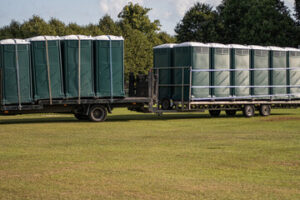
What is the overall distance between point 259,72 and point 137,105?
23.6 feet

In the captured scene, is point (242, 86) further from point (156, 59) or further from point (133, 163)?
point (133, 163)

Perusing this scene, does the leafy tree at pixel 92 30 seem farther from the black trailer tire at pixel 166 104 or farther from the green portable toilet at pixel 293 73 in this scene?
the black trailer tire at pixel 166 104

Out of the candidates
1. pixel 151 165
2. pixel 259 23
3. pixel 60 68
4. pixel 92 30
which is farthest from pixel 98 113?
pixel 92 30

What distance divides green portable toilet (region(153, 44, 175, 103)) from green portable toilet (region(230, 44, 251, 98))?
10.4 ft

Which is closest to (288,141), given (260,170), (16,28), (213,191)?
(260,170)

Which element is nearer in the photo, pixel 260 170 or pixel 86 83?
pixel 260 170

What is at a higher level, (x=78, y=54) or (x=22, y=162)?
(x=78, y=54)

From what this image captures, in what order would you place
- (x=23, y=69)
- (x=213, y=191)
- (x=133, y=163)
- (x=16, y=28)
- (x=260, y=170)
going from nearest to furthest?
1. (x=213, y=191)
2. (x=260, y=170)
3. (x=133, y=163)
4. (x=23, y=69)
5. (x=16, y=28)

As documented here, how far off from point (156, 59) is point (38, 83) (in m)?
6.54

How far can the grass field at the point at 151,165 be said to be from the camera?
783 centimetres

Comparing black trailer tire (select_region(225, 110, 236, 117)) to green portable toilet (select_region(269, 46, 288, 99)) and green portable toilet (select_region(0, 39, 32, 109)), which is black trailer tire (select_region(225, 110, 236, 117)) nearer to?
green portable toilet (select_region(269, 46, 288, 99))

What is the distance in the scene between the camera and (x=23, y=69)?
850 inches

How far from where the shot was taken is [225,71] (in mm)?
25734

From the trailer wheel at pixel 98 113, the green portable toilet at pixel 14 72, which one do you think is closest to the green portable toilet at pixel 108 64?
the trailer wheel at pixel 98 113
